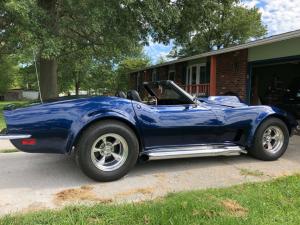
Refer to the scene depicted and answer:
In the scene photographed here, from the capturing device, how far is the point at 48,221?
136 inches

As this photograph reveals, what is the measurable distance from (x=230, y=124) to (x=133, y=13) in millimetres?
10450

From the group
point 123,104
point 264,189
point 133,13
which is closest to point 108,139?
point 123,104

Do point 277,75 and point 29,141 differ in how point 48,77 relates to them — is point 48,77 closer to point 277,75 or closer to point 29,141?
point 277,75

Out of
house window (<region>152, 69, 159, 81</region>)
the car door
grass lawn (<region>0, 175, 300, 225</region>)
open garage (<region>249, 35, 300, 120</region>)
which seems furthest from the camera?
house window (<region>152, 69, 159, 81</region>)

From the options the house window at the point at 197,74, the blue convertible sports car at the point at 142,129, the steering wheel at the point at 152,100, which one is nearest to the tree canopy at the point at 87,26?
the house window at the point at 197,74

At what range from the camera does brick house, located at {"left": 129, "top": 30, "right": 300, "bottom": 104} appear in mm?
11141

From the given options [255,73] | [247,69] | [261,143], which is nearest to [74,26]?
[247,69]

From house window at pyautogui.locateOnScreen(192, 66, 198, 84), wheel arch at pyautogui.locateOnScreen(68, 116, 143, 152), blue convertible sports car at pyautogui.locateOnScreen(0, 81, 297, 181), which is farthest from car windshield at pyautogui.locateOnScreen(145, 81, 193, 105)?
house window at pyautogui.locateOnScreen(192, 66, 198, 84)

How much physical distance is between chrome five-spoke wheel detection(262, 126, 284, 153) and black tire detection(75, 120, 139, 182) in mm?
2345

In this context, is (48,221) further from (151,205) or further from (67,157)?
(67,157)

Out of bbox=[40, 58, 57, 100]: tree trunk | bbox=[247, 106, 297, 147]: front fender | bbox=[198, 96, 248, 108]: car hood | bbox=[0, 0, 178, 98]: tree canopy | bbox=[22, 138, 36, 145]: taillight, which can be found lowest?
bbox=[22, 138, 36, 145]: taillight

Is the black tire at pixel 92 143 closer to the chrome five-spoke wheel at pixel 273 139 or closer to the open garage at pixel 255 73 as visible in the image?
the chrome five-spoke wheel at pixel 273 139

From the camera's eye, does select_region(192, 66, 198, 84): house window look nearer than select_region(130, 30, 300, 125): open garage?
No

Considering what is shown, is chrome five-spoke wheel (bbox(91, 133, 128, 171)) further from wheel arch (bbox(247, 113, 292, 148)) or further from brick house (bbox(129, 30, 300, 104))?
brick house (bbox(129, 30, 300, 104))
